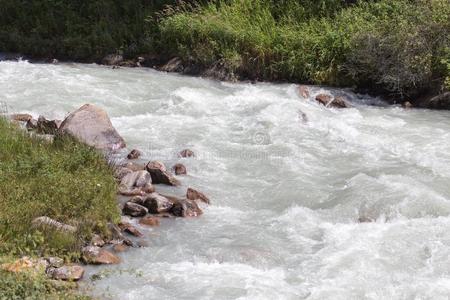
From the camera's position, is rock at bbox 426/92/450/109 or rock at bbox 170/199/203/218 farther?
rock at bbox 426/92/450/109

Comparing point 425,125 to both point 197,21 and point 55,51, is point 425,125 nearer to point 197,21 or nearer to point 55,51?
point 197,21

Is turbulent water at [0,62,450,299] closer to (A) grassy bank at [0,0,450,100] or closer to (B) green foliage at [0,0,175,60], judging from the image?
(A) grassy bank at [0,0,450,100]

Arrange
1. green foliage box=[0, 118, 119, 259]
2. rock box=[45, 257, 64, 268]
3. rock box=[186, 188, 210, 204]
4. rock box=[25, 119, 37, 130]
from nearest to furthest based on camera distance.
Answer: rock box=[45, 257, 64, 268]
green foliage box=[0, 118, 119, 259]
rock box=[186, 188, 210, 204]
rock box=[25, 119, 37, 130]

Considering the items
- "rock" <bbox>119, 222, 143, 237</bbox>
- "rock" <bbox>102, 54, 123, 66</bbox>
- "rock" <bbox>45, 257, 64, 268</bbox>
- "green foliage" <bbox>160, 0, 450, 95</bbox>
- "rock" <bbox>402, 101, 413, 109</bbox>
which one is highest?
"green foliage" <bbox>160, 0, 450, 95</bbox>

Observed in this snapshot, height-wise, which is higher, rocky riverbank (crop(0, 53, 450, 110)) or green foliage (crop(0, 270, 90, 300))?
green foliage (crop(0, 270, 90, 300))

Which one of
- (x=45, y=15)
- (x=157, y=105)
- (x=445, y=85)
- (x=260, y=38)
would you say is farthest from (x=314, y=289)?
(x=45, y=15)

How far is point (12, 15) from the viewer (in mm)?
23109

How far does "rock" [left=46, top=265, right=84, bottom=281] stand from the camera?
677 centimetres

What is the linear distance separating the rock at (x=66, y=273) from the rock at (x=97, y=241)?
0.79 metres

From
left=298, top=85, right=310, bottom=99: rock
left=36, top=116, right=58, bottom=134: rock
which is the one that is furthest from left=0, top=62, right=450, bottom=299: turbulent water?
left=36, top=116, right=58, bottom=134: rock

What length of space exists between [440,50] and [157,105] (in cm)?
666

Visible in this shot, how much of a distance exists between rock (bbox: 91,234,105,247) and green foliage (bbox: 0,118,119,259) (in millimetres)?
79

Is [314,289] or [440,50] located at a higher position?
[440,50]

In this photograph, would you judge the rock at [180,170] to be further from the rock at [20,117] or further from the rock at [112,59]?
the rock at [112,59]
